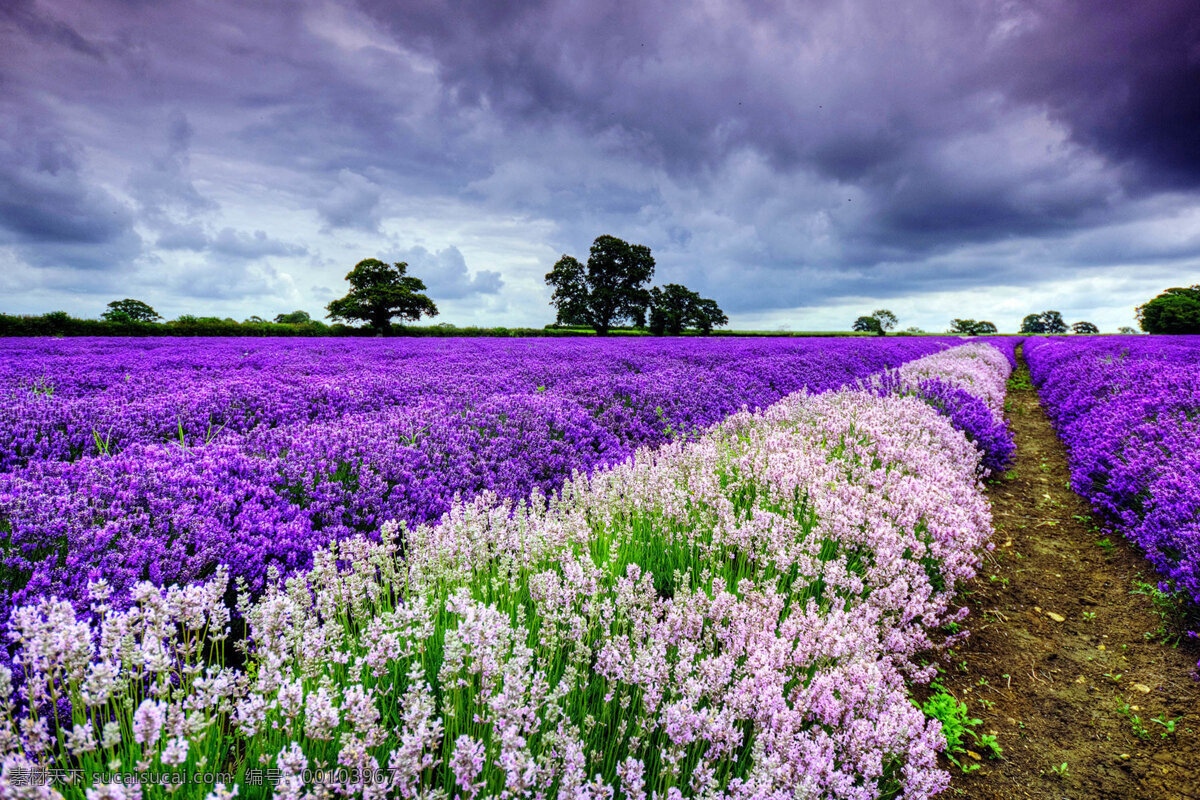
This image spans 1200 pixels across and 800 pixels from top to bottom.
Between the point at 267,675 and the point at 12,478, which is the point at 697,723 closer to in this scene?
the point at 267,675

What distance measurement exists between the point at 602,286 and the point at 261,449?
42792 millimetres

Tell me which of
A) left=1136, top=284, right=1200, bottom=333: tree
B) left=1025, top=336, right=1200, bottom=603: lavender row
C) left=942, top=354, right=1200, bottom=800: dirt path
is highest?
left=1136, top=284, right=1200, bottom=333: tree

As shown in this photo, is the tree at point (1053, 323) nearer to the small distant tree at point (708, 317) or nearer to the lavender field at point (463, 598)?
the small distant tree at point (708, 317)

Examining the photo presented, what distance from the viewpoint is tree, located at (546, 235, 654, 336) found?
147ft

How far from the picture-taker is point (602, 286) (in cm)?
4538

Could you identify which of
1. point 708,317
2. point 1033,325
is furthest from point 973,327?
point 708,317

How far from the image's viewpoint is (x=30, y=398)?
4902mm

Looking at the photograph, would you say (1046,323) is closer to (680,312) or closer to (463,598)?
(680,312)

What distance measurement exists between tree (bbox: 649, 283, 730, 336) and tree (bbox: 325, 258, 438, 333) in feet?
67.6

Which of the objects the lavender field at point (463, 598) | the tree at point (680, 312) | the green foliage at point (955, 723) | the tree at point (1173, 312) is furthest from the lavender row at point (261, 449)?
the tree at point (1173, 312)

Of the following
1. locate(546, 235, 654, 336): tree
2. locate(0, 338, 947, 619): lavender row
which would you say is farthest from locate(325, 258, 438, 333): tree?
locate(0, 338, 947, 619): lavender row

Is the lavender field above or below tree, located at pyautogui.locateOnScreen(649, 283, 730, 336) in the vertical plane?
below

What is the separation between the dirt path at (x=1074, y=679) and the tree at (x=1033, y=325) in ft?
368

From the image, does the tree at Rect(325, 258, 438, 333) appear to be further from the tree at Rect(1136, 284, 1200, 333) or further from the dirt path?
the tree at Rect(1136, 284, 1200, 333)
